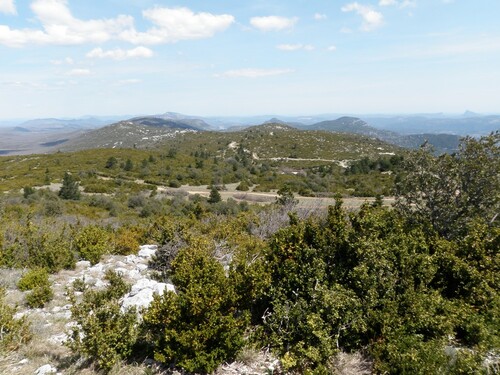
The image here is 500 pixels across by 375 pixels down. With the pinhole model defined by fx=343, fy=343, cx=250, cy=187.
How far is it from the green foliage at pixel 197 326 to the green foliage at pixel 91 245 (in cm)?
669

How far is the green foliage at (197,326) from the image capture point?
5109 mm

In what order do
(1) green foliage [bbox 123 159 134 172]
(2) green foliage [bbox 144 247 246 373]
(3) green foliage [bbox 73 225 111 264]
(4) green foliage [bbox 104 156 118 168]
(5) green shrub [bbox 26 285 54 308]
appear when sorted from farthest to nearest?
(4) green foliage [bbox 104 156 118 168]
(1) green foliage [bbox 123 159 134 172]
(3) green foliage [bbox 73 225 111 264]
(5) green shrub [bbox 26 285 54 308]
(2) green foliage [bbox 144 247 246 373]

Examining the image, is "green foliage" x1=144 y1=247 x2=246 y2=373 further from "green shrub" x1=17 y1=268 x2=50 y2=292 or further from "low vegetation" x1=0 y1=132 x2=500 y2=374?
"green shrub" x1=17 y1=268 x2=50 y2=292

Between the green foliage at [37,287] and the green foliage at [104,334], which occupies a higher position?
the green foliage at [104,334]

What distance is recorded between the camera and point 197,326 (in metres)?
5.34

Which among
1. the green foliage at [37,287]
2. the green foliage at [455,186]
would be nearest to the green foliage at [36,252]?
the green foliage at [37,287]

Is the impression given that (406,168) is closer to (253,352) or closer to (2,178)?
(253,352)

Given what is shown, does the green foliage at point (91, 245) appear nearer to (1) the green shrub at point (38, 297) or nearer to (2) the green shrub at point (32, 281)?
(2) the green shrub at point (32, 281)

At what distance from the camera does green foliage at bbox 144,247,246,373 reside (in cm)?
511

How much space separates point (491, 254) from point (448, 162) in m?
3.07

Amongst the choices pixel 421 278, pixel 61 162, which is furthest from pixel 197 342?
pixel 61 162

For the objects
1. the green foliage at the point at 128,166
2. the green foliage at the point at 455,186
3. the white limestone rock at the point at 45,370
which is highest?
the green foliage at the point at 455,186

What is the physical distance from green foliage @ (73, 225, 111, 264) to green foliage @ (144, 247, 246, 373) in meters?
6.69

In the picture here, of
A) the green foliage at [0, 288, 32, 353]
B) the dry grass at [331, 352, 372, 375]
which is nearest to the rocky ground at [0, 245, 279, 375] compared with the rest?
the green foliage at [0, 288, 32, 353]
